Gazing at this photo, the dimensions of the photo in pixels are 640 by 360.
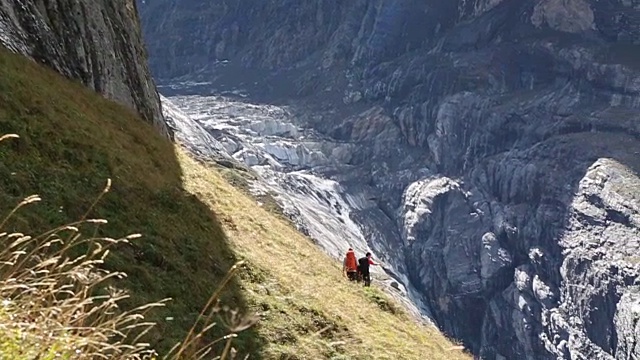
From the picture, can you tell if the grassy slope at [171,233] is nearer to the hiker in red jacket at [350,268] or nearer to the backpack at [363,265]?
the hiker in red jacket at [350,268]

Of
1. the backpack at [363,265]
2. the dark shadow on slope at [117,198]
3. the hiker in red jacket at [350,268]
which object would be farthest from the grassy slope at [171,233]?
the backpack at [363,265]

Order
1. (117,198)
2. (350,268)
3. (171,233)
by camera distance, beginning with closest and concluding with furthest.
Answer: (117,198) → (171,233) → (350,268)

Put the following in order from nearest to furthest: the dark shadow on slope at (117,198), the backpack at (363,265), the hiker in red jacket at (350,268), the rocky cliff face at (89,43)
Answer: the dark shadow on slope at (117,198)
the rocky cliff face at (89,43)
the hiker in red jacket at (350,268)
the backpack at (363,265)

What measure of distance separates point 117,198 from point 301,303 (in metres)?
5.35

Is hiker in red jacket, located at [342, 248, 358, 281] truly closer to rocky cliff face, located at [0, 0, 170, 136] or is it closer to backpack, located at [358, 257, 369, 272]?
backpack, located at [358, 257, 369, 272]

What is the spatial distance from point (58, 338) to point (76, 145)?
14685mm

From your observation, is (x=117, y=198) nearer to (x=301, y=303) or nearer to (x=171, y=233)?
(x=171, y=233)

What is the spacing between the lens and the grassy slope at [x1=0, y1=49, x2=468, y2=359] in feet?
43.5

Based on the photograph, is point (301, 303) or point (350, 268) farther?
point (350, 268)

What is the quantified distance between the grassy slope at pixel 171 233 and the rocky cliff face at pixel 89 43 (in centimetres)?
263

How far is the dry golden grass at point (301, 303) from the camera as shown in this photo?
47.7 ft

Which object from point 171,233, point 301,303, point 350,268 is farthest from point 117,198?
point 350,268

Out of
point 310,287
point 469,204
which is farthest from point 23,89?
point 469,204

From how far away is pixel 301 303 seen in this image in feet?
53.5
